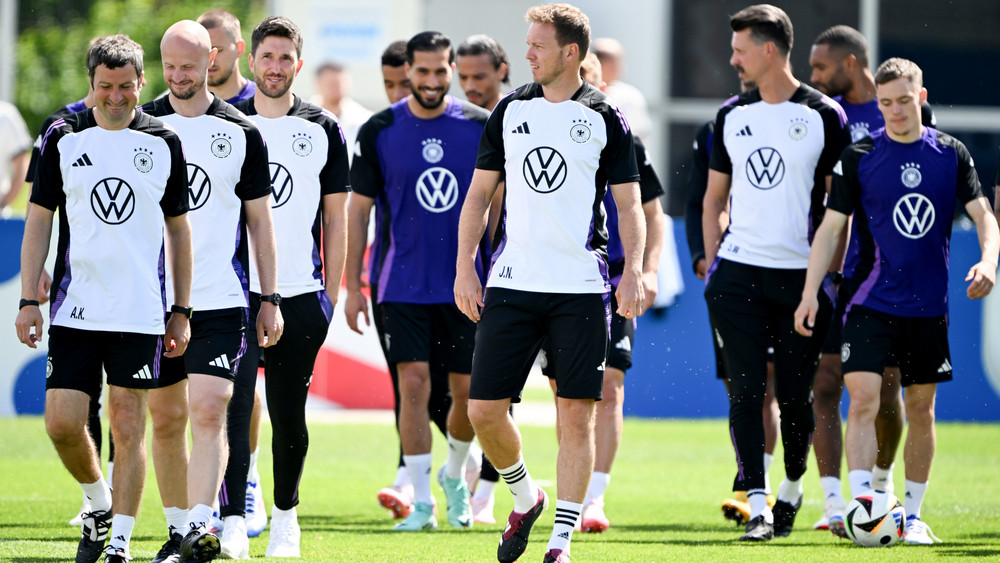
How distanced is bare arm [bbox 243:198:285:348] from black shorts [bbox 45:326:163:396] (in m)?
0.60

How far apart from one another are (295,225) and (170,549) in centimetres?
180

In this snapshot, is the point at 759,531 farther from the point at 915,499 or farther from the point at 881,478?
the point at 881,478

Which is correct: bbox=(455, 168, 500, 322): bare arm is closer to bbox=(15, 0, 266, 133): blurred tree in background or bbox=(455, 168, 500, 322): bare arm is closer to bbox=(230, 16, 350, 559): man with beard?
bbox=(230, 16, 350, 559): man with beard

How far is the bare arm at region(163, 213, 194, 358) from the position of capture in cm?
639

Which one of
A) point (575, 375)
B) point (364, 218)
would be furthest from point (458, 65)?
point (575, 375)

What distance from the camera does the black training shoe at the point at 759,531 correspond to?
25.1 feet

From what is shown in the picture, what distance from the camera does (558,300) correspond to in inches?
257

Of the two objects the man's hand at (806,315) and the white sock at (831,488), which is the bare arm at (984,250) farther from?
the white sock at (831,488)

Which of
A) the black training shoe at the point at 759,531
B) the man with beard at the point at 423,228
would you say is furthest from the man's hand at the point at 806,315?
the man with beard at the point at 423,228

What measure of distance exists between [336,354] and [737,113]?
7152 millimetres

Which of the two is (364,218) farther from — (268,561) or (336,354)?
(336,354)

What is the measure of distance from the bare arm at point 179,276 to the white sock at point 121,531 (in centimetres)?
71

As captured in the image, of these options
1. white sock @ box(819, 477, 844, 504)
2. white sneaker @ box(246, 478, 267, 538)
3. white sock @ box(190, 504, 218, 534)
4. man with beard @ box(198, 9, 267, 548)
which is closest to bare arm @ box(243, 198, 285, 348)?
man with beard @ box(198, 9, 267, 548)

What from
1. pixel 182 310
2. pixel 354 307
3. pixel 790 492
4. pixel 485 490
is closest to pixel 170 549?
pixel 182 310
